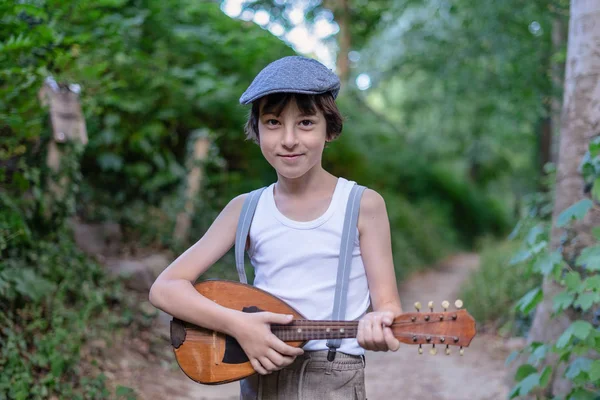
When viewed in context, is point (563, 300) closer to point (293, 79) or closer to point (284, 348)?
point (284, 348)

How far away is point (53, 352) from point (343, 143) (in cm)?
750

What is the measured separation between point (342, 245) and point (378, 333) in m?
0.34

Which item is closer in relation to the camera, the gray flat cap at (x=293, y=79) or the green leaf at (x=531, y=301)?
the gray flat cap at (x=293, y=79)

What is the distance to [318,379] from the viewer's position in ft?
6.17

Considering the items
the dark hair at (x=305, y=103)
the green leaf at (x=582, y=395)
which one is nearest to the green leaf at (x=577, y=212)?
the green leaf at (x=582, y=395)

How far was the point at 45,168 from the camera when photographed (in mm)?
4566

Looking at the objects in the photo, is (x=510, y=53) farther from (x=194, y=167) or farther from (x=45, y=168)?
(x=45, y=168)

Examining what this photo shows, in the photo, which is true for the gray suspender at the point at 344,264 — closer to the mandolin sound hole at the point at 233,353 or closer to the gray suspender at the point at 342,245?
the gray suspender at the point at 342,245

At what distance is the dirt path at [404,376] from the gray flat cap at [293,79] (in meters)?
3.04

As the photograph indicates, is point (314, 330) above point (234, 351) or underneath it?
above

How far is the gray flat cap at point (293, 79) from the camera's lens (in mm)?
1819

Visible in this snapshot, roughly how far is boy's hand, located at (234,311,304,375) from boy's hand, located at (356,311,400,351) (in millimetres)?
198

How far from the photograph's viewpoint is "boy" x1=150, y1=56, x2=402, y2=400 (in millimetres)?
1865

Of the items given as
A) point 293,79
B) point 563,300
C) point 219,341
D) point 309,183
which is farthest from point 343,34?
point 219,341
